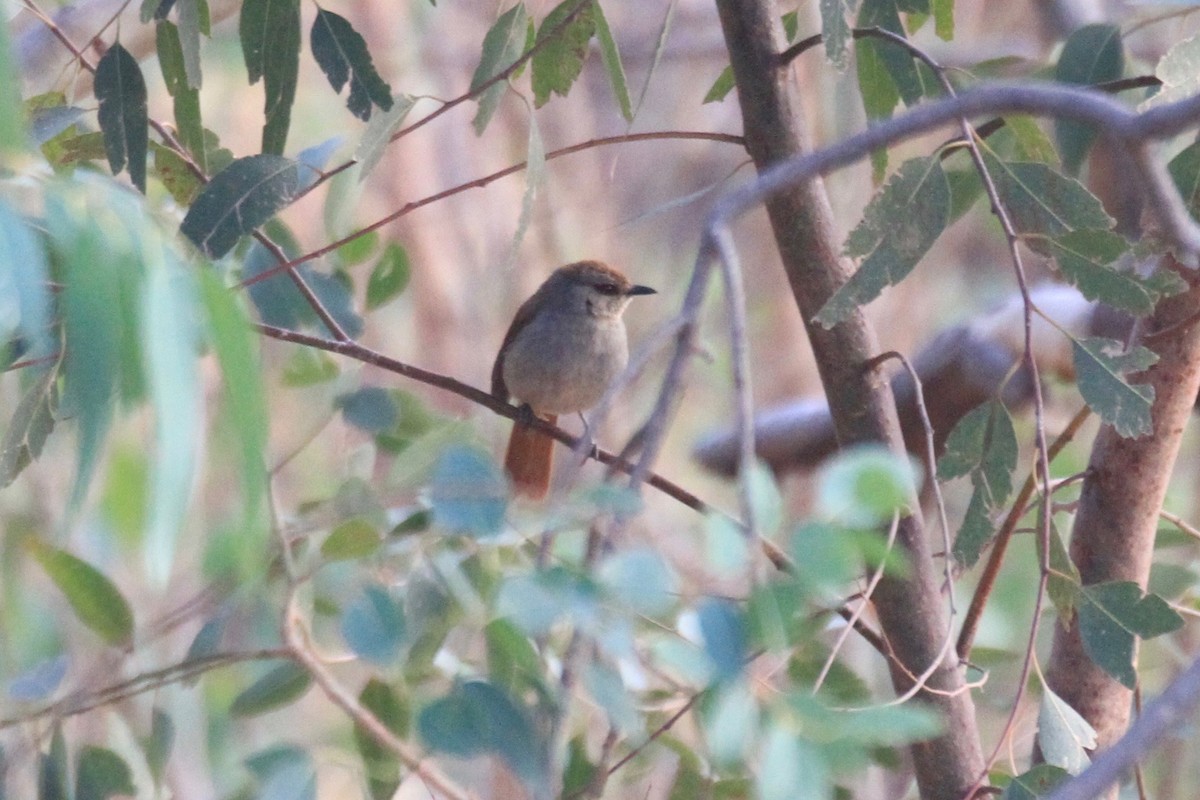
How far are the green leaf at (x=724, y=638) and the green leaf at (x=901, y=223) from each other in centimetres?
95

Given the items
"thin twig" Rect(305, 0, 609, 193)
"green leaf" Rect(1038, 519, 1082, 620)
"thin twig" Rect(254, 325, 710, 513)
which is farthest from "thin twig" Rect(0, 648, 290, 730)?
"green leaf" Rect(1038, 519, 1082, 620)

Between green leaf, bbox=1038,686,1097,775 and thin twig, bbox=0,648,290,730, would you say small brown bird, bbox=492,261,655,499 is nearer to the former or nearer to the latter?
green leaf, bbox=1038,686,1097,775

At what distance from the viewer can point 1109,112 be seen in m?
1.17

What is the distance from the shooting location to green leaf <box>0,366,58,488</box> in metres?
2.03

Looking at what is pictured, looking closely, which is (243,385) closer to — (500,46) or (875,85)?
(500,46)

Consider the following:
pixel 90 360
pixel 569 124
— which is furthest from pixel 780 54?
pixel 569 124

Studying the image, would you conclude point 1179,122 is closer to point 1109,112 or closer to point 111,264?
point 1109,112

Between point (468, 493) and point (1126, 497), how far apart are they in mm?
1547

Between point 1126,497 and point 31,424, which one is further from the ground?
point 31,424

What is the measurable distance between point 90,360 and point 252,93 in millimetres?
6973

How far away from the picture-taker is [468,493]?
1243 mm

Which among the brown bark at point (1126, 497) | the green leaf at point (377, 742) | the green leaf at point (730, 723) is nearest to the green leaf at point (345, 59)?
the green leaf at point (377, 742)

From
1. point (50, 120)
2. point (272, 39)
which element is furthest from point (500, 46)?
point (50, 120)

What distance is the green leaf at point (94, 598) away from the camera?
175 centimetres
